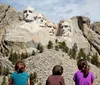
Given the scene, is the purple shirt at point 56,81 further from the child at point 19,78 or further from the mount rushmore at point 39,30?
the mount rushmore at point 39,30

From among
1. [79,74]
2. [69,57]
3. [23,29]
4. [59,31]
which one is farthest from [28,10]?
[79,74]

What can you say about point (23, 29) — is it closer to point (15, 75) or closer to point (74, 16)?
point (74, 16)

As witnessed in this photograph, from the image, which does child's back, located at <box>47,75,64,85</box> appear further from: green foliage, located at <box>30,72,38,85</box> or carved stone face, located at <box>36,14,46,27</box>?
carved stone face, located at <box>36,14,46,27</box>

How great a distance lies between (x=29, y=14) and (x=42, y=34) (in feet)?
9.34

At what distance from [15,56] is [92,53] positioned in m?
13.2

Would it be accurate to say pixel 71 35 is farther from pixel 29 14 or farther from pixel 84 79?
pixel 84 79

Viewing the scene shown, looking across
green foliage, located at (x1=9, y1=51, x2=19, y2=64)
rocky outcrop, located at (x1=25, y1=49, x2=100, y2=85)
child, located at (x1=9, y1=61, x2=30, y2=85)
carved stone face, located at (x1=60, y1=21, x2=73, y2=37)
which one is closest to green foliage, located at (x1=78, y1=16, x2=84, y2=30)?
carved stone face, located at (x1=60, y1=21, x2=73, y2=37)

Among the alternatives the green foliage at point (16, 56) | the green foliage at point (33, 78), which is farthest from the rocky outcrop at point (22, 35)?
the green foliage at point (33, 78)

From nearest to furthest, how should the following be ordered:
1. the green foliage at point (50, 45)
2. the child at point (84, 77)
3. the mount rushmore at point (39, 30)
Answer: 1. the child at point (84, 77)
2. the green foliage at point (50, 45)
3. the mount rushmore at point (39, 30)

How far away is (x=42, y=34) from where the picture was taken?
120 feet

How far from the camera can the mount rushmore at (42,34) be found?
98.2 ft

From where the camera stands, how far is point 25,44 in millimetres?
35125

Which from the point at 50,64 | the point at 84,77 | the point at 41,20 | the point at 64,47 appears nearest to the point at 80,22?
the point at 41,20

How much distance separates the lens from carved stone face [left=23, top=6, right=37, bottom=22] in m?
37.1
